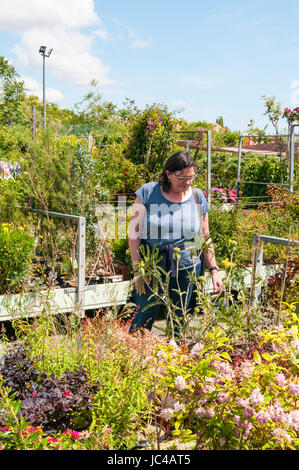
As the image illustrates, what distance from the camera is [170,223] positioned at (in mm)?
2648

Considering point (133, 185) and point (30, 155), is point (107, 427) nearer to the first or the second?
point (30, 155)

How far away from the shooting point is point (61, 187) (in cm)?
496

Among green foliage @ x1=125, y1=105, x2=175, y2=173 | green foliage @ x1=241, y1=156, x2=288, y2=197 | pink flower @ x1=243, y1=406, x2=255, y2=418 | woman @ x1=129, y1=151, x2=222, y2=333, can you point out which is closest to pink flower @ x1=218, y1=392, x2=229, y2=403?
pink flower @ x1=243, y1=406, x2=255, y2=418

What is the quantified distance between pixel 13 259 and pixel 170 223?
2.02m

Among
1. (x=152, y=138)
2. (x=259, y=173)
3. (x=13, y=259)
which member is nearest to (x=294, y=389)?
(x=13, y=259)

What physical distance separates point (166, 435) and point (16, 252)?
2.78 meters

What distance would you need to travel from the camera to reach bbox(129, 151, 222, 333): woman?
→ 8.55 feet

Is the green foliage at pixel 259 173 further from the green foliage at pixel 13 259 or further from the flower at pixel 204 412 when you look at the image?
the flower at pixel 204 412

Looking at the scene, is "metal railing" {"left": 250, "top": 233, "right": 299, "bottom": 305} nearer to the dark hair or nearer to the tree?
the dark hair

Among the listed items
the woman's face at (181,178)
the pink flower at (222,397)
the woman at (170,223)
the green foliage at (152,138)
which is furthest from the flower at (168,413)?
the green foliage at (152,138)

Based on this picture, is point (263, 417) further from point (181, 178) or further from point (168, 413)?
point (181, 178)

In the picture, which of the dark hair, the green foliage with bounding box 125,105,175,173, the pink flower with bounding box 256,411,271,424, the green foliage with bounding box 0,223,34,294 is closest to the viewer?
the pink flower with bounding box 256,411,271,424
